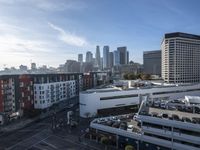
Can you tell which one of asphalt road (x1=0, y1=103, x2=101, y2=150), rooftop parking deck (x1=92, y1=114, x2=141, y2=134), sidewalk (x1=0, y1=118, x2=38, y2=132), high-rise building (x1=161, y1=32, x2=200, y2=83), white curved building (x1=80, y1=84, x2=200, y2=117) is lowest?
asphalt road (x1=0, y1=103, x2=101, y2=150)

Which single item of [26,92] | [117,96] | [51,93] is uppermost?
[26,92]

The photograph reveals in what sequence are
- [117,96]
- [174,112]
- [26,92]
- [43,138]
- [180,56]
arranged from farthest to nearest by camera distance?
[180,56] → [117,96] → [26,92] → [43,138] → [174,112]

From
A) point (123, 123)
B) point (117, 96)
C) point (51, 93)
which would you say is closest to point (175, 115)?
point (123, 123)

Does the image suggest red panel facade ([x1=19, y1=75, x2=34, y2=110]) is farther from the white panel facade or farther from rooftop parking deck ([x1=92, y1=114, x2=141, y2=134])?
rooftop parking deck ([x1=92, y1=114, x2=141, y2=134])

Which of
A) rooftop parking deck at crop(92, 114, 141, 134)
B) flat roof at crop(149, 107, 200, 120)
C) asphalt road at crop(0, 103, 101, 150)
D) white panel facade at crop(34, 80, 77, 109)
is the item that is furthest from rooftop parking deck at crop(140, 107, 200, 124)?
white panel facade at crop(34, 80, 77, 109)

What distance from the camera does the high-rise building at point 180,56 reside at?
448ft

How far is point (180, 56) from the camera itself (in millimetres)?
139125

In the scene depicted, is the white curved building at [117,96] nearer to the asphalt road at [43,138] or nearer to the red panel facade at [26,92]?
the asphalt road at [43,138]

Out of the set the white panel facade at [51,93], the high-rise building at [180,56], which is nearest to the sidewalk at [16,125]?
the white panel facade at [51,93]

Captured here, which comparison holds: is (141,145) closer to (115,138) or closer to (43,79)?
(115,138)

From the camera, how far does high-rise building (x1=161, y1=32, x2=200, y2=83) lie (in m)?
136

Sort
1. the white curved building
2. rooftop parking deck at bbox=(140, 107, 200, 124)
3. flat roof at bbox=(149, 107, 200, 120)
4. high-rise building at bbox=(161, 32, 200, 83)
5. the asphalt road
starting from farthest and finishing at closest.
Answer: high-rise building at bbox=(161, 32, 200, 83) < the white curved building < the asphalt road < flat roof at bbox=(149, 107, 200, 120) < rooftop parking deck at bbox=(140, 107, 200, 124)

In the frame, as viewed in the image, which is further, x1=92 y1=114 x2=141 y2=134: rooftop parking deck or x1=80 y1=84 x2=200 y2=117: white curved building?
x1=80 y1=84 x2=200 y2=117: white curved building

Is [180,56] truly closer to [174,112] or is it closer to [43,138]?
[174,112]
